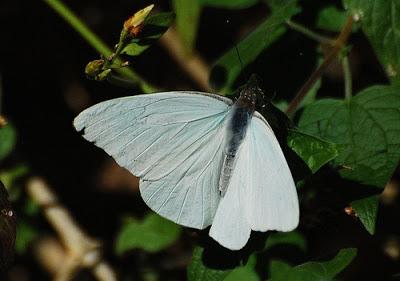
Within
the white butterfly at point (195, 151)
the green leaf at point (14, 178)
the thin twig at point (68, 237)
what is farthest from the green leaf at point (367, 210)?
the green leaf at point (14, 178)

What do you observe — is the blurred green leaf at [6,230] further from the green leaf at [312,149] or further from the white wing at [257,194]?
the green leaf at [312,149]

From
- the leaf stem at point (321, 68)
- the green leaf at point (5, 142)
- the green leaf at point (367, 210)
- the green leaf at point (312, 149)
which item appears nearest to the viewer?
the green leaf at point (312, 149)

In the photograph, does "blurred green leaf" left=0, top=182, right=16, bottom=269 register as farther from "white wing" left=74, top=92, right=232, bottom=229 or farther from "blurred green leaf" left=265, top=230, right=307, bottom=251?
"blurred green leaf" left=265, top=230, right=307, bottom=251

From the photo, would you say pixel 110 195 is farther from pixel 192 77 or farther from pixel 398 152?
pixel 398 152

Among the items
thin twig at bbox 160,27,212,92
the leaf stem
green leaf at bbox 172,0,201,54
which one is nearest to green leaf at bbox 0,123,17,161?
green leaf at bbox 172,0,201,54

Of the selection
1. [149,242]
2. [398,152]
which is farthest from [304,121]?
[149,242]

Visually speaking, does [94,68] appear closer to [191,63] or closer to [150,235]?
[150,235]
